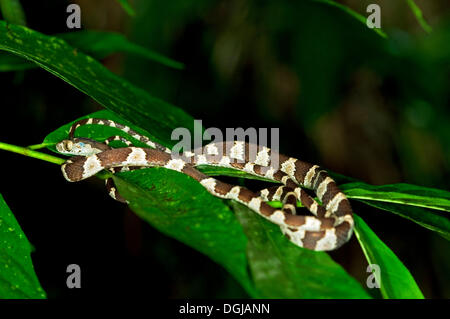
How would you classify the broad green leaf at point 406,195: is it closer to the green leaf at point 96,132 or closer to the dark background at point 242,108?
the green leaf at point 96,132

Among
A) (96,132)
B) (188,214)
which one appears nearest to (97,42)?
(96,132)

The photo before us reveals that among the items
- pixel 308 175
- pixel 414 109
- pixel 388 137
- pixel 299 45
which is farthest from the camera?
pixel 388 137

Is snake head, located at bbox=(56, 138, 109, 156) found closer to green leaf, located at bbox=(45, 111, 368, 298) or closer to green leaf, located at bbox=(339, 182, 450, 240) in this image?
green leaf, located at bbox=(45, 111, 368, 298)

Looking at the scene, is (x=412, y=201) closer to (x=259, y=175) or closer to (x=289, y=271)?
(x=289, y=271)

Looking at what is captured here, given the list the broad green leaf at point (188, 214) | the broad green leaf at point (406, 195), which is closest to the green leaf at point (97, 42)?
the broad green leaf at point (188, 214)

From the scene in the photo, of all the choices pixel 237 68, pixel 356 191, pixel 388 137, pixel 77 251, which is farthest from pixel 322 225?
pixel 388 137

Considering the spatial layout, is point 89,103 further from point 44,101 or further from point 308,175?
point 308,175

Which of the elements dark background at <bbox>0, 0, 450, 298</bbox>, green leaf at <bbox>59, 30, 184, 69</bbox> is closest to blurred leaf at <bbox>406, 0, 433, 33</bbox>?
green leaf at <bbox>59, 30, 184, 69</bbox>
